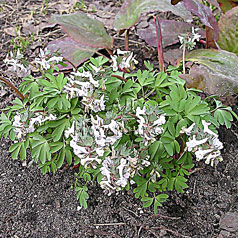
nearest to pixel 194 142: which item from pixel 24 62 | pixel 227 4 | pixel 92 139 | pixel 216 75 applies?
pixel 92 139

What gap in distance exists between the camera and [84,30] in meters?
2.30

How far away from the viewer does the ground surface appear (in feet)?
5.97

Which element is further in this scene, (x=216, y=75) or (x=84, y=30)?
(x=84, y=30)

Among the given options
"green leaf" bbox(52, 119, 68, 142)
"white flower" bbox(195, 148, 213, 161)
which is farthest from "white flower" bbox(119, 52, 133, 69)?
"white flower" bbox(195, 148, 213, 161)

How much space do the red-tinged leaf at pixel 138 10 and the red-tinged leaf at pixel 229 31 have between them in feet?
1.16

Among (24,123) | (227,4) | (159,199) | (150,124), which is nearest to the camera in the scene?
(150,124)

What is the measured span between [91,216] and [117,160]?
2.20 ft

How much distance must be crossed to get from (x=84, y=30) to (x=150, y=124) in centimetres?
119

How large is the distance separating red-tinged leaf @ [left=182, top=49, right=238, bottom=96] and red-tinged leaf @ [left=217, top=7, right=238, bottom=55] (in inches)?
12.1

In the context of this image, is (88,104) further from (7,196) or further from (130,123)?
(7,196)

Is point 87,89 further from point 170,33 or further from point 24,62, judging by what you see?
point 170,33

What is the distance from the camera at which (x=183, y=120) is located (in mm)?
1553

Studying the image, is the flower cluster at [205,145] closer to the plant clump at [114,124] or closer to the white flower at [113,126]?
the plant clump at [114,124]

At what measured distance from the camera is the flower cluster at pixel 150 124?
1378 mm
